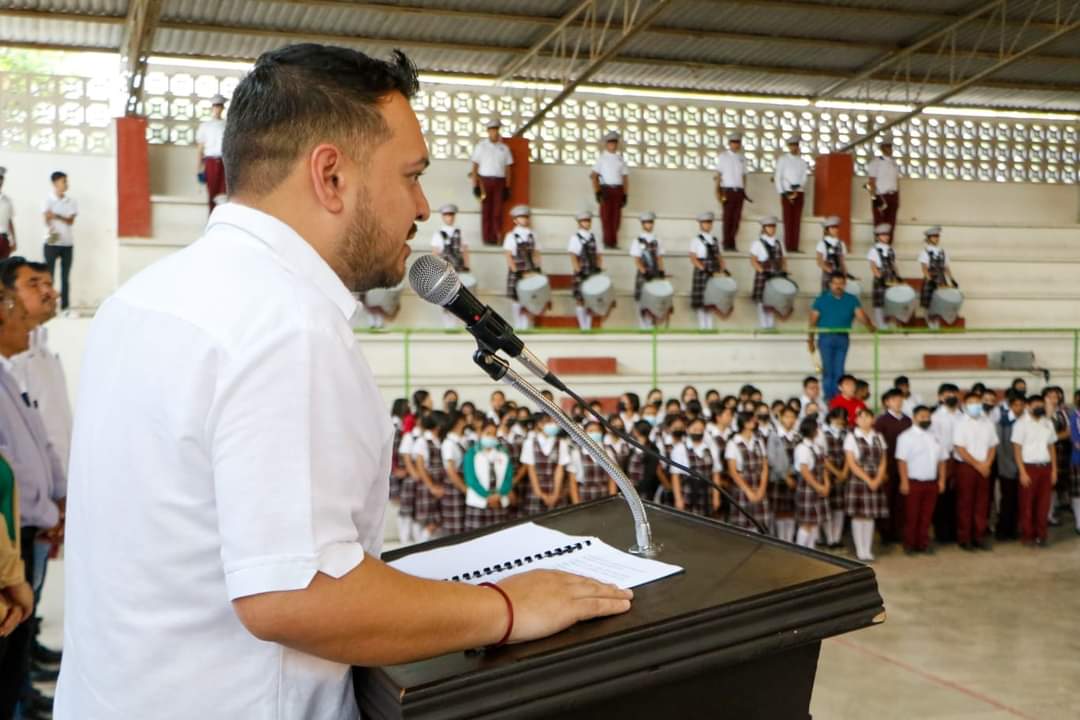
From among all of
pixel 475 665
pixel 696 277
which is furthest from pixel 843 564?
pixel 696 277

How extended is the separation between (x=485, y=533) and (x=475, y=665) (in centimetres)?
48

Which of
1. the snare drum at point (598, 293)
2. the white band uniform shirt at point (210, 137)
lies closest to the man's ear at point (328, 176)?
the snare drum at point (598, 293)

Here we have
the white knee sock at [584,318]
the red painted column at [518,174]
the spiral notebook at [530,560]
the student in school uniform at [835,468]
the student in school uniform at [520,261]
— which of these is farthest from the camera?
the red painted column at [518,174]

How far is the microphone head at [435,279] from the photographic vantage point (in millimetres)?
1222

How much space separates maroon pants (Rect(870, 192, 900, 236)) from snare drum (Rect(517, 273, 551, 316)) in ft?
15.8

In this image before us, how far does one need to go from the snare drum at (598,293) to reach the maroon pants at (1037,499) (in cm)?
427

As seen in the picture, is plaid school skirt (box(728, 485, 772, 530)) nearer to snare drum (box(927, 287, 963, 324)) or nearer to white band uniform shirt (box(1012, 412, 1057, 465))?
white band uniform shirt (box(1012, 412, 1057, 465))

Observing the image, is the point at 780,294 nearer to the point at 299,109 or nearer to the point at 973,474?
the point at 973,474

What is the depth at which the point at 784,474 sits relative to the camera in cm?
776

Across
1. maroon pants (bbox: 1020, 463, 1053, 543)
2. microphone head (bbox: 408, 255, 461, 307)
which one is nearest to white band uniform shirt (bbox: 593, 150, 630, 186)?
maroon pants (bbox: 1020, 463, 1053, 543)

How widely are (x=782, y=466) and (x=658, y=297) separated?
3.20 meters

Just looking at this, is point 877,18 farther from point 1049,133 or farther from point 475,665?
point 475,665

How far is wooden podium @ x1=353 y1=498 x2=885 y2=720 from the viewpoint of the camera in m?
0.88

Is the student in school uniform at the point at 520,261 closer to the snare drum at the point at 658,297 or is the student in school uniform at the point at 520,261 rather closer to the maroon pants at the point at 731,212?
the snare drum at the point at 658,297
